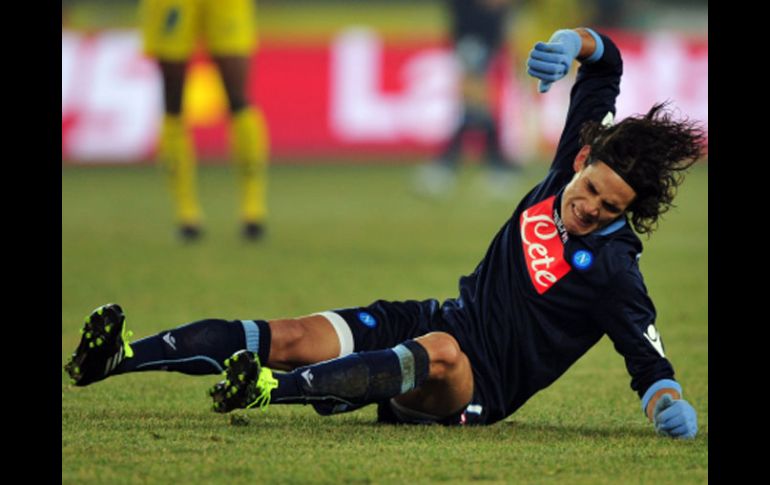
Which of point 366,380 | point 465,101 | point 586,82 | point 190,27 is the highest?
point 190,27

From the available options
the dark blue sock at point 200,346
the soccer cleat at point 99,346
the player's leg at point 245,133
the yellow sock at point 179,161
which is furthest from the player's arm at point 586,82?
the yellow sock at point 179,161

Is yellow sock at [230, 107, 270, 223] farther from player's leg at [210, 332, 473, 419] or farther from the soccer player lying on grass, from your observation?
player's leg at [210, 332, 473, 419]

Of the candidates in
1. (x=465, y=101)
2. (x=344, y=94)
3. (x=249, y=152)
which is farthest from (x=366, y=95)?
(x=249, y=152)

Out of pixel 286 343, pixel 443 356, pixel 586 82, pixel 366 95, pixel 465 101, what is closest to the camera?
pixel 443 356

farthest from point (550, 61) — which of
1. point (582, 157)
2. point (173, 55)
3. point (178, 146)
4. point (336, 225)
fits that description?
point (336, 225)

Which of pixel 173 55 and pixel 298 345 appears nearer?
pixel 298 345

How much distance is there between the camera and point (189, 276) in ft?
27.9

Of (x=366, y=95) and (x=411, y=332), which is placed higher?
(x=366, y=95)

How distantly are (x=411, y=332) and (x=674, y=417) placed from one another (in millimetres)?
950

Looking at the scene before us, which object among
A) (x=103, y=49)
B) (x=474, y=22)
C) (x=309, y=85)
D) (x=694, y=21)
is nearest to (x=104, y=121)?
(x=103, y=49)

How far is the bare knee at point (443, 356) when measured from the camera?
444 cm

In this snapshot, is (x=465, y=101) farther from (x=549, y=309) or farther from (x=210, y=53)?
(x=549, y=309)

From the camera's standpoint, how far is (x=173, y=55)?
9773 mm

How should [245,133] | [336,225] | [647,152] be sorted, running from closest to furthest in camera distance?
1. [647,152]
2. [245,133]
3. [336,225]
